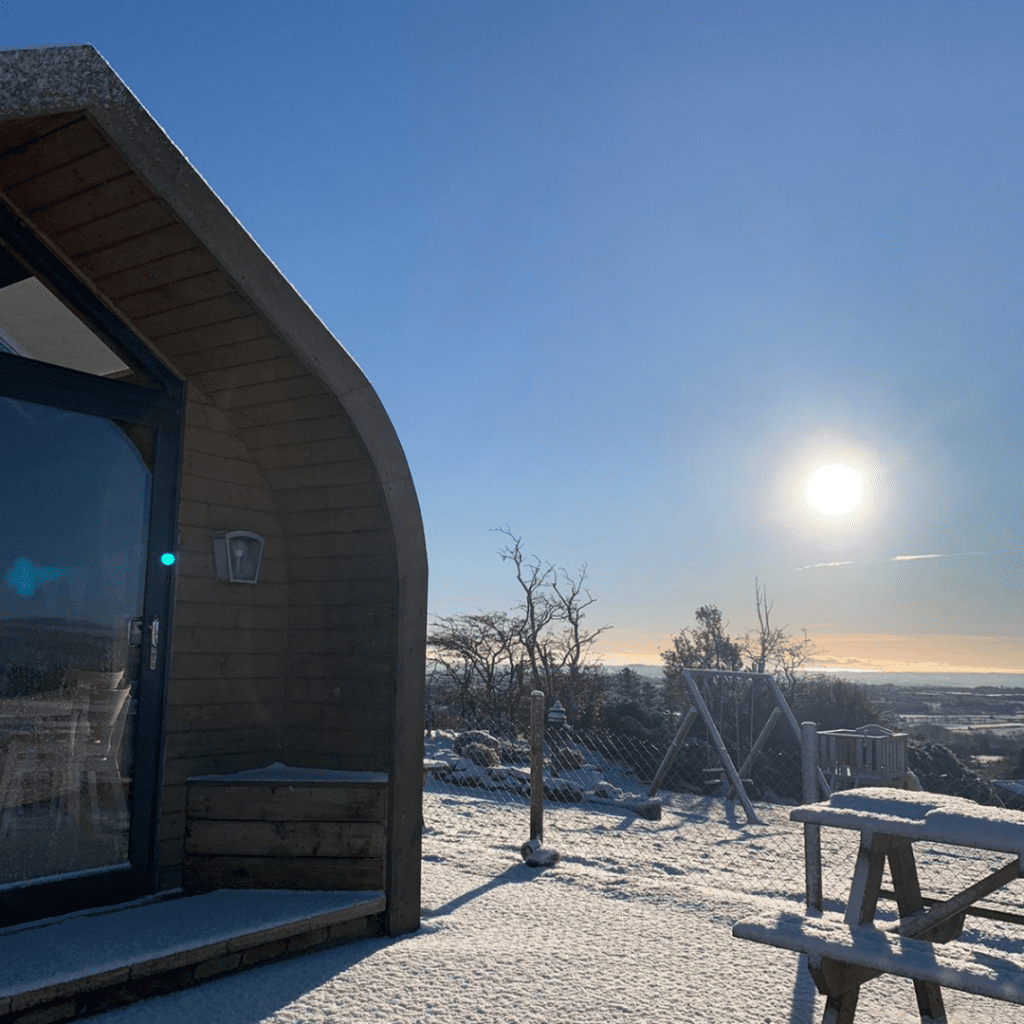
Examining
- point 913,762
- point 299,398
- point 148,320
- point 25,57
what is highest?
point 25,57

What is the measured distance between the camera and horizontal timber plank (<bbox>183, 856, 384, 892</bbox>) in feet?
13.1

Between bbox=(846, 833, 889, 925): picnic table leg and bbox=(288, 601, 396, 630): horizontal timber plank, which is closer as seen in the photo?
bbox=(846, 833, 889, 925): picnic table leg

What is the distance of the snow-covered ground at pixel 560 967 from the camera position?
309cm

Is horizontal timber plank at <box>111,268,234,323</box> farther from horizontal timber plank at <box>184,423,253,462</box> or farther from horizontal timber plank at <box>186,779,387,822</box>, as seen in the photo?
horizontal timber plank at <box>186,779,387,822</box>

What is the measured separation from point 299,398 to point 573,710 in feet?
43.1

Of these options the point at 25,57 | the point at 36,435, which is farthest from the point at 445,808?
the point at 25,57

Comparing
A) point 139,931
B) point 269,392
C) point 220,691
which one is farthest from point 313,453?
point 139,931

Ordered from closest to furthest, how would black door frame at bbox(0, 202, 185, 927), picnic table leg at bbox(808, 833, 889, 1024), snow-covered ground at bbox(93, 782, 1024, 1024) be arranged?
1. picnic table leg at bbox(808, 833, 889, 1024)
2. snow-covered ground at bbox(93, 782, 1024, 1024)
3. black door frame at bbox(0, 202, 185, 927)

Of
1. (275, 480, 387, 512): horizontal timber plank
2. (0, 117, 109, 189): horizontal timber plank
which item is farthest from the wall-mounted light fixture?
(0, 117, 109, 189): horizontal timber plank

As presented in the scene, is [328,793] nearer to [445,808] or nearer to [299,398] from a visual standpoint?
[299,398]

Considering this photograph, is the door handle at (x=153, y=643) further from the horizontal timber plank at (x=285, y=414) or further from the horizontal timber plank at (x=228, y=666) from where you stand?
the horizontal timber plank at (x=285, y=414)

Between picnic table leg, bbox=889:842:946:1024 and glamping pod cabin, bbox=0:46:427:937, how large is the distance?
214 cm

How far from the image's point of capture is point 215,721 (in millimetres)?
4379

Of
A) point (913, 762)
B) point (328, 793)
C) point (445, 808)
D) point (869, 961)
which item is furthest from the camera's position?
point (913, 762)
